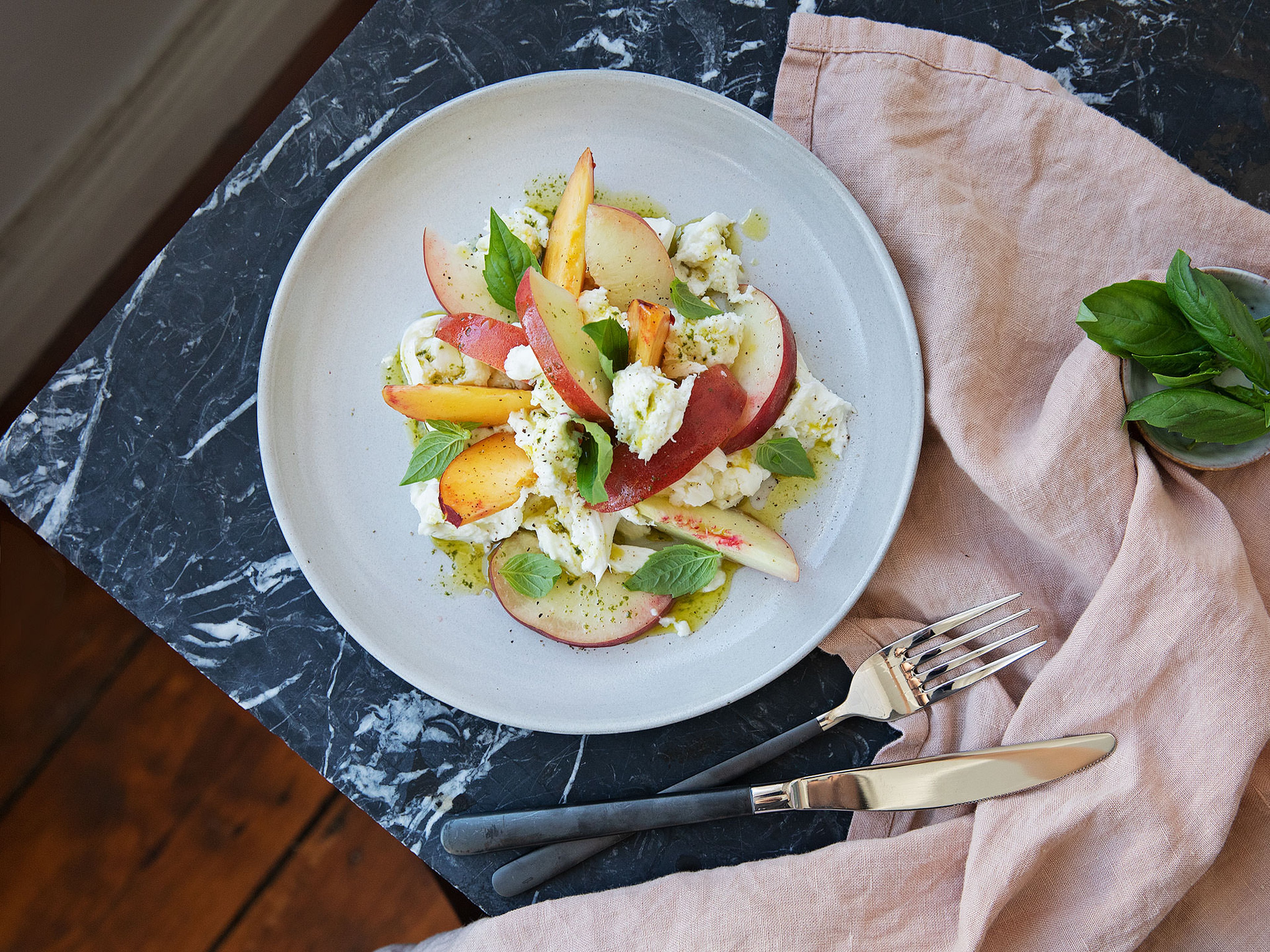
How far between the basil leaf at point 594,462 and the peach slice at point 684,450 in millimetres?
22

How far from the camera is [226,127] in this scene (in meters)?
2.54

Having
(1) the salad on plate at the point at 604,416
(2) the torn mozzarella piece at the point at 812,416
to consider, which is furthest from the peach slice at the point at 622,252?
(2) the torn mozzarella piece at the point at 812,416

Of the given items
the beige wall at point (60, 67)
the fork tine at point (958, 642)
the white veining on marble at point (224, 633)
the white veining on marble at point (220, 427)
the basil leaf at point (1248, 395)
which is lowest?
the fork tine at point (958, 642)

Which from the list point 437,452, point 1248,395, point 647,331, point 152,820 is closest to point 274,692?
point 437,452

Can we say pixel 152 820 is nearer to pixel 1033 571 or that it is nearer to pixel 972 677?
pixel 972 677

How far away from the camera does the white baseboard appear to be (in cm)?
247

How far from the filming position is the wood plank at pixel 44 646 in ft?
7.90

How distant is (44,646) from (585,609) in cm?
162

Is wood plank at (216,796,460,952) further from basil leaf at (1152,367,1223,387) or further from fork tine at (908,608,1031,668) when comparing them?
basil leaf at (1152,367,1223,387)

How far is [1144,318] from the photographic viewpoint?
5.31 feet

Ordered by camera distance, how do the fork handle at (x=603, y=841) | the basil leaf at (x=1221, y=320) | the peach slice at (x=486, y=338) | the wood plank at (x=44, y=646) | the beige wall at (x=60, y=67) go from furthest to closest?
the wood plank at (x=44, y=646) < the beige wall at (x=60, y=67) < the fork handle at (x=603, y=841) < the peach slice at (x=486, y=338) < the basil leaf at (x=1221, y=320)

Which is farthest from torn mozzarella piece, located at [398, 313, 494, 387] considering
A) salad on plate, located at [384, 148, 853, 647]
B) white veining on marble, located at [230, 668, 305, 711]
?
white veining on marble, located at [230, 668, 305, 711]

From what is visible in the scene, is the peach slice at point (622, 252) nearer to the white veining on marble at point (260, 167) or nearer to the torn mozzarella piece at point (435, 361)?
the torn mozzarella piece at point (435, 361)

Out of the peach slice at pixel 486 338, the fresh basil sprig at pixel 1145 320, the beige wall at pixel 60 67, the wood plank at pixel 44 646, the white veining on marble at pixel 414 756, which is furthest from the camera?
the wood plank at pixel 44 646
